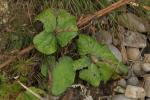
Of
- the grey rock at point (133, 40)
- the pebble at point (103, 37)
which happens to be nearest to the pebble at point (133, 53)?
the grey rock at point (133, 40)

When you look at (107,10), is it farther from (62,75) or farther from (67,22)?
(62,75)

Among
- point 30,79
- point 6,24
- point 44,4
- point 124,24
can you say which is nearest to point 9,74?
point 30,79

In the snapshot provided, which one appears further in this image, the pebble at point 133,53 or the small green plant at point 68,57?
the pebble at point 133,53

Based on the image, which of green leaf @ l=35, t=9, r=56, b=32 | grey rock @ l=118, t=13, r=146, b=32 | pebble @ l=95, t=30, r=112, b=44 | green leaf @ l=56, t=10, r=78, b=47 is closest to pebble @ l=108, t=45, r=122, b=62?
pebble @ l=95, t=30, r=112, b=44

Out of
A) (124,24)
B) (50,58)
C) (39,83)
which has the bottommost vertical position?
(39,83)

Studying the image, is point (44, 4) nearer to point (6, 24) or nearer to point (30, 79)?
point (6, 24)

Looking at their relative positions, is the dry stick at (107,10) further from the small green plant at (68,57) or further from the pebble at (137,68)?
the pebble at (137,68)

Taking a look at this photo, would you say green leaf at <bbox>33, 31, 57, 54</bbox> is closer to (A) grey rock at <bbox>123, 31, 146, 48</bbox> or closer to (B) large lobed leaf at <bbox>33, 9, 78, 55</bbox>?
(B) large lobed leaf at <bbox>33, 9, 78, 55</bbox>
